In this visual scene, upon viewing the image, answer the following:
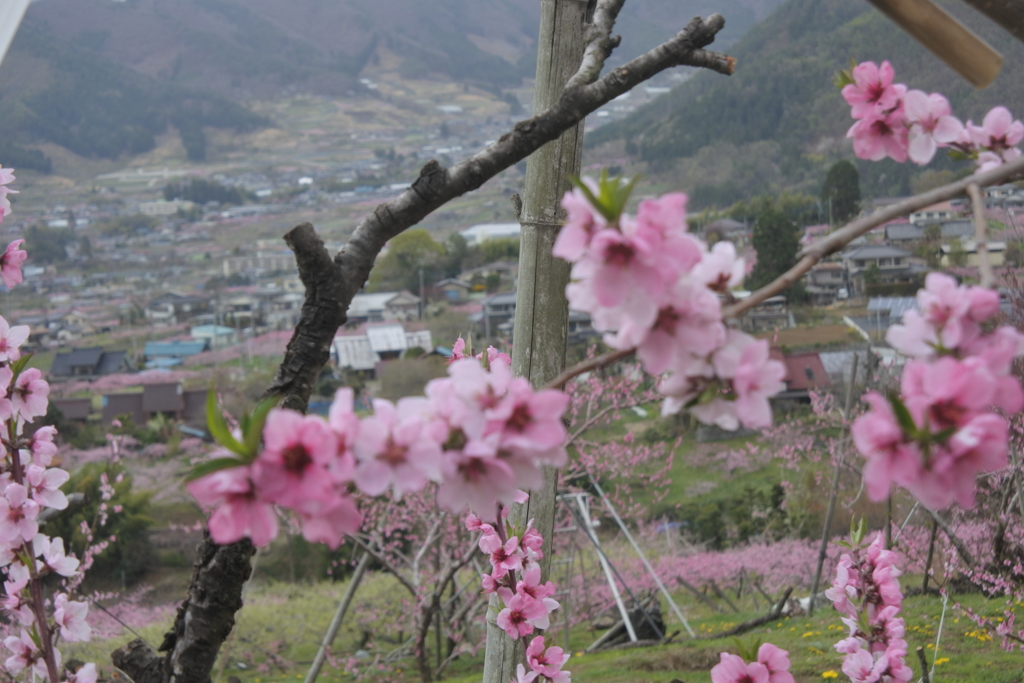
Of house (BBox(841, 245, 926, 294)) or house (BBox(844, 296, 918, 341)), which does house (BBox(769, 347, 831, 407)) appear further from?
house (BBox(841, 245, 926, 294))

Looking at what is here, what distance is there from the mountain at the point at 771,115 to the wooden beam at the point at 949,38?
16.6 metres

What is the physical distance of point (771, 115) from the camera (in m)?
20.7

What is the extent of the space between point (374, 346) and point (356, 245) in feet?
52.0

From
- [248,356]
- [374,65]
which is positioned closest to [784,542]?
[248,356]

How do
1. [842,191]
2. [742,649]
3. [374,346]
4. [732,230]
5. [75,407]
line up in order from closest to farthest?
[742,649] → [842,191] → [75,407] → [732,230] → [374,346]

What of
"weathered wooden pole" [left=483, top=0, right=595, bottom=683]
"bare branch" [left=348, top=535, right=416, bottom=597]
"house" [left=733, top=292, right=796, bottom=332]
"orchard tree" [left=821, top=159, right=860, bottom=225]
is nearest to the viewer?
A: "weathered wooden pole" [left=483, top=0, right=595, bottom=683]

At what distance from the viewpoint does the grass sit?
313 centimetres

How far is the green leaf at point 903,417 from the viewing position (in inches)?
17.9

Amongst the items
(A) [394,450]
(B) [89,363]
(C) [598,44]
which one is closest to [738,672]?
(A) [394,450]

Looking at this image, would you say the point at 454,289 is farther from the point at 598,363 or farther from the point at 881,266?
the point at 598,363

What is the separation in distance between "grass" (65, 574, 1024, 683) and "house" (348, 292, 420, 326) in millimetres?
10595

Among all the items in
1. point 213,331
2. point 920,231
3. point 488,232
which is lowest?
point 213,331

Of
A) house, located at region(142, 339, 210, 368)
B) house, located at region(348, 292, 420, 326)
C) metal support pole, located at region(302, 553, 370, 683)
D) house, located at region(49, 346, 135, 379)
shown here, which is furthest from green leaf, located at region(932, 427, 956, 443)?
house, located at region(142, 339, 210, 368)

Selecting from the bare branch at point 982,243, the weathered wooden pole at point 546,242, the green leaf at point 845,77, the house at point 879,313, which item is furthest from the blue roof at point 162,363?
the bare branch at point 982,243
